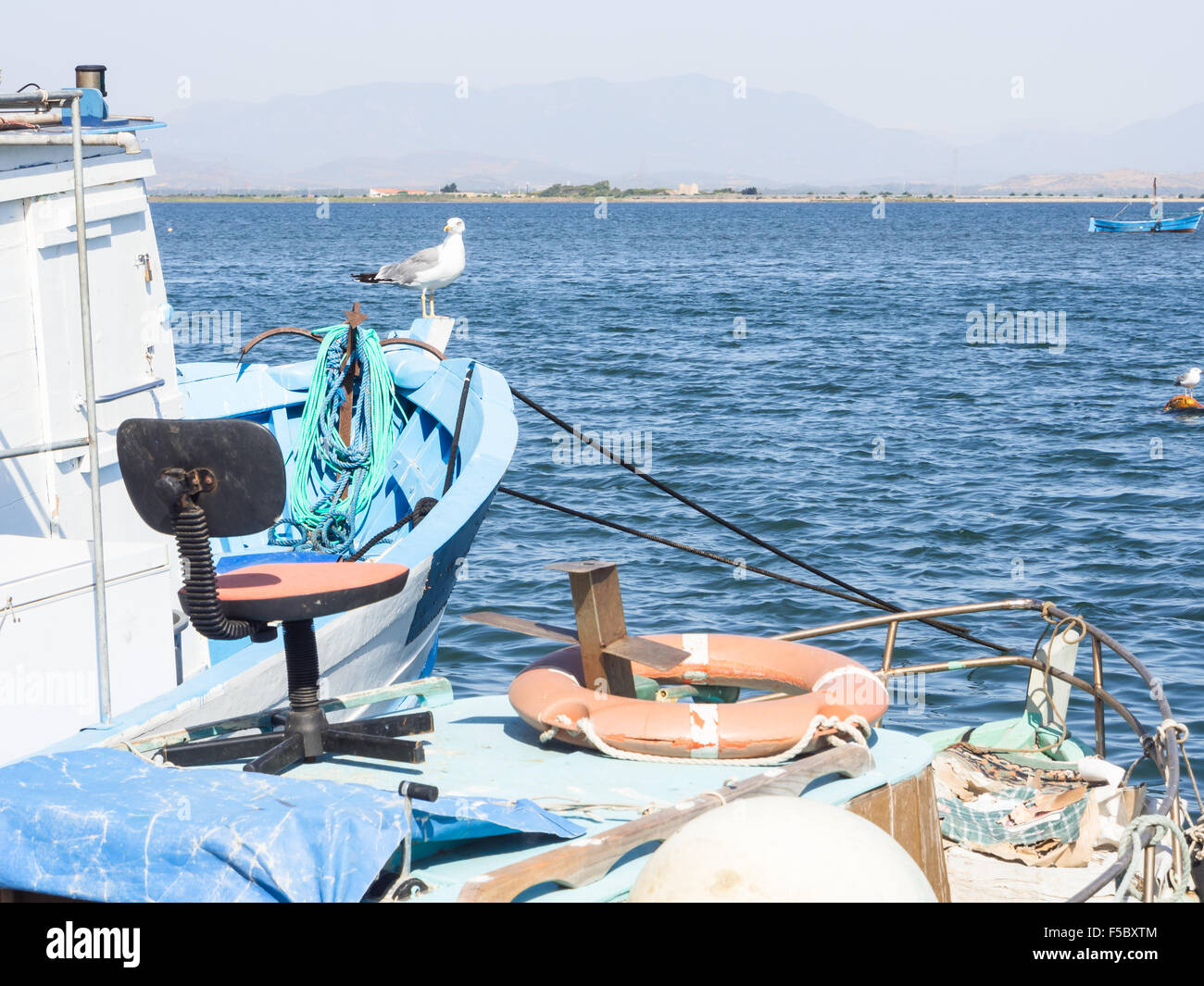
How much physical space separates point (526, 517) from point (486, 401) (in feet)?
20.8

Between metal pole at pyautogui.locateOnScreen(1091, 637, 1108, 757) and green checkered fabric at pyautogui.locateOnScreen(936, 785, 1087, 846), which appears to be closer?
green checkered fabric at pyautogui.locateOnScreen(936, 785, 1087, 846)

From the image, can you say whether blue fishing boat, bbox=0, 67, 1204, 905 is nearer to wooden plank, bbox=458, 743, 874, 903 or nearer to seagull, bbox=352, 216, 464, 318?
wooden plank, bbox=458, 743, 874, 903

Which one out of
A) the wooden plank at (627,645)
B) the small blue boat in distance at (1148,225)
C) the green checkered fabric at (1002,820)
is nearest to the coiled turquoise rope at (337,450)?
the wooden plank at (627,645)

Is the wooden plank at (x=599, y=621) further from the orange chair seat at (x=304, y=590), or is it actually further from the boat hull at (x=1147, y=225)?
the boat hull at (x=1147, y=225)

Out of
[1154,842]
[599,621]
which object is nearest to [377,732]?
[599,621]

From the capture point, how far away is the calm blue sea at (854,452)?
11.5 metres

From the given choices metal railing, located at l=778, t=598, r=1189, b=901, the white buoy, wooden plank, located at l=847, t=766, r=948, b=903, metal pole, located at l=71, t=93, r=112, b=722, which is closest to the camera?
the white buoy

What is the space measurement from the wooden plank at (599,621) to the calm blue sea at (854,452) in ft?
14.9

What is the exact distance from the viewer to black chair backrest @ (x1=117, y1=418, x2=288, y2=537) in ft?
13.2

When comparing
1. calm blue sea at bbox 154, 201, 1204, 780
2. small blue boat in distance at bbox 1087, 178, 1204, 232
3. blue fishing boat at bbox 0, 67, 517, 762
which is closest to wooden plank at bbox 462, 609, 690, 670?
blue fishing boat at bbox 0, 67, 517, 762

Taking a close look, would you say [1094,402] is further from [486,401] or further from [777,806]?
[777,806]

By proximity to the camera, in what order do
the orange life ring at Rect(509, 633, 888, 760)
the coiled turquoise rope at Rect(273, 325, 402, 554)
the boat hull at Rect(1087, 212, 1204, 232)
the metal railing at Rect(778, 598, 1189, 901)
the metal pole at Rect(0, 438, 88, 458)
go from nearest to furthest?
the orange life ring at Rect(509, 633, 888, 760)
the metal pole at Rect(0, 438, 88, 458)
the metal railing at Rect(778, 598, 1189, 901)
the coiled turquoise rope at Rect(273, 325, 402, 554)
the boat hull at Rect(1087, 212, 1204, 232)

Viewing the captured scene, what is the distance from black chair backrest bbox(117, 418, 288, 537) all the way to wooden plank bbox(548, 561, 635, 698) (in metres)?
1.24

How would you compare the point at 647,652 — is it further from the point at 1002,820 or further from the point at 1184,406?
the point at 1184,406
